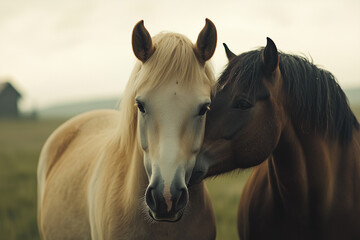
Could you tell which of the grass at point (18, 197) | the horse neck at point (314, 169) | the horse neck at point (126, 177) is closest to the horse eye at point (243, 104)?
the horse neck at point (314, 169)

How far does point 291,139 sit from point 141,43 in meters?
1.29

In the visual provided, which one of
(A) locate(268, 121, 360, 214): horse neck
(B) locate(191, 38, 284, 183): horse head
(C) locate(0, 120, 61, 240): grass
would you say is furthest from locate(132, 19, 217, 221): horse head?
(C) locate(0, 120, 61, 240): grass

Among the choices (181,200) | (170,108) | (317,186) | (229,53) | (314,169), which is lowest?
(317,186)

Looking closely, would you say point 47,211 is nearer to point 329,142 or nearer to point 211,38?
point 211,38

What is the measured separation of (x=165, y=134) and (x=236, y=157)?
77 cm

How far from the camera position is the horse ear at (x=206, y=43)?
232cm

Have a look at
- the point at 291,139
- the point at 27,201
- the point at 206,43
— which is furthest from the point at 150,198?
the point at 27,201

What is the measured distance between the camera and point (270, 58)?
2545mm

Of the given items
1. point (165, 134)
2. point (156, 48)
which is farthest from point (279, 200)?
point (156, 48)

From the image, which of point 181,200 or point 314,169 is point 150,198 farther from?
point 314,169

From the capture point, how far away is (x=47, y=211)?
3.61m

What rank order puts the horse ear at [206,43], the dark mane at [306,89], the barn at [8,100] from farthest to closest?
the barn at [8,100] → the dark mane at [306,89] → the horse ear at [206,43]

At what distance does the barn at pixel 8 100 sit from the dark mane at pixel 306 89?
38226 millimetres

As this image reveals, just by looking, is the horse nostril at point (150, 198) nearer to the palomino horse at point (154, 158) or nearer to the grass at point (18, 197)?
the palomino horse at point (154, 158)
